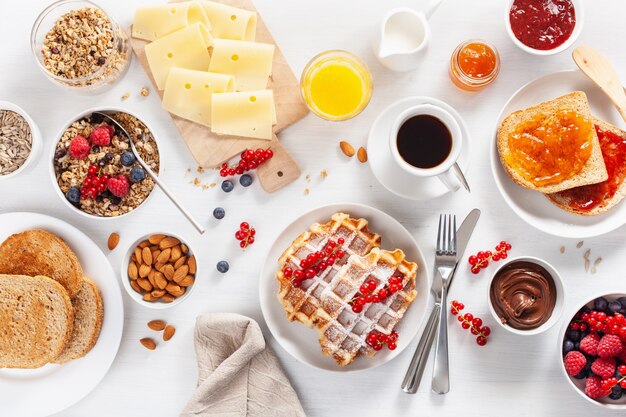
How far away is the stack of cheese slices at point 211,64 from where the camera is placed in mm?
2066

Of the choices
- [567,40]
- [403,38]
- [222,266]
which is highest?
[403,38]

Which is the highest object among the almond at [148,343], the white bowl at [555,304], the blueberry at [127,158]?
the blueberry at [127,158]

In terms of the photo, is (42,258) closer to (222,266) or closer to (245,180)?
(222,266)

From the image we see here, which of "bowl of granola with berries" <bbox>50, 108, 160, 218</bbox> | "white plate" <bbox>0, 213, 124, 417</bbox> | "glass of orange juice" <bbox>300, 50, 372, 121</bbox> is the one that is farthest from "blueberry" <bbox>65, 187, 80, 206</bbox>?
"glass of orange juice" <bbox>300, 50, 372, 121</bbox>

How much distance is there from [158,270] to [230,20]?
914mm

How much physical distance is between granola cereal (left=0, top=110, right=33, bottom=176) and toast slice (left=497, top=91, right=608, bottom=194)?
166cm

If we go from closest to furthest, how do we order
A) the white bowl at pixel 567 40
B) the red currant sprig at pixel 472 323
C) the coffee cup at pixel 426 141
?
the coffee cup at pixel 426 141 < the white bowl at pixel 567 40 < the red currant sprig at pixel 472 323

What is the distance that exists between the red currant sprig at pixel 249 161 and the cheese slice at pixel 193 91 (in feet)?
0.57

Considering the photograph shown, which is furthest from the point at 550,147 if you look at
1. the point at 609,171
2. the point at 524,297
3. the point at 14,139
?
the point at 14,139

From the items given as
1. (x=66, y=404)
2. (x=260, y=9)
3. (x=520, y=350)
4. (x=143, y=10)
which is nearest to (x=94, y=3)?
(x=143, y=10)

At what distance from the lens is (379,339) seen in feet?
6.48

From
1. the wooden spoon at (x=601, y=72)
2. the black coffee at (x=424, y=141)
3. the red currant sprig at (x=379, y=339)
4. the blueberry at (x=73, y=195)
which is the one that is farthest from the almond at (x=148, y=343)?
the wooden spoon at (x=601, y=72)

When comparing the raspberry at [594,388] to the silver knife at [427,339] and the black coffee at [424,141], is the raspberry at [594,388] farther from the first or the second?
the black coffee at [424,141]

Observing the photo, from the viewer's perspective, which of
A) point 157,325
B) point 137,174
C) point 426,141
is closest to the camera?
point 426,141
